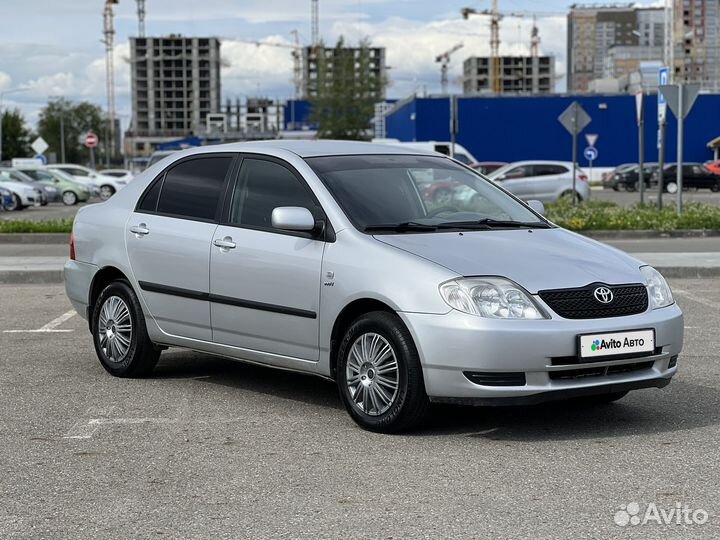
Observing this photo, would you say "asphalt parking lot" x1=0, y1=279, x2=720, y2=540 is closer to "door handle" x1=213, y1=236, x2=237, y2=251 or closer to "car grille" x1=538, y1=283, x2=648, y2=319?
"car grille" x1=538, y1=283, x2=648, y2=319

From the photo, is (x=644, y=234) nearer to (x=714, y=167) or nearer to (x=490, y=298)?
(x=490, y=298)

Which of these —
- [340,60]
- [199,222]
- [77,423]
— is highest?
[340,60]

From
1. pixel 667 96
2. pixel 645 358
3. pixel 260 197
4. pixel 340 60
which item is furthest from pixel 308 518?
pixel 340 60

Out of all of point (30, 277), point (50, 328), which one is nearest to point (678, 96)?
point (30, 277)

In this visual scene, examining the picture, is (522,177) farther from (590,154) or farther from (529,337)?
(529,337)

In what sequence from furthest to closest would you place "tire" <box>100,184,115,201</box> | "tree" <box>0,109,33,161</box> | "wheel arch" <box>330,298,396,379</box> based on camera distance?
"tree" <box>0,109,33,161</box>, "tire" <box>100,184,115,201</box>, "wheel arch" <box>330,298,396,379</box>

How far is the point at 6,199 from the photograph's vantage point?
4044 cm

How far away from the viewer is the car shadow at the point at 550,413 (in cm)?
646

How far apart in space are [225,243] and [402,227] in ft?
3.84

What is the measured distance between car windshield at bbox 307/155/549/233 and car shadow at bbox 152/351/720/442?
106 centimetres

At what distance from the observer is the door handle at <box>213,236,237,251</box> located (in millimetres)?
7355

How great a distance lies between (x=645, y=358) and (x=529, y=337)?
2.47 feet

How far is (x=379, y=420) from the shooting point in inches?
251

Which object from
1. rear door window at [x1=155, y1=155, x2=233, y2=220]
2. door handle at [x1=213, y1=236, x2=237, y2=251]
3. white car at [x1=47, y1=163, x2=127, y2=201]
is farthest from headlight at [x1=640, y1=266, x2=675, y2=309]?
white car at [x1=47, y1=163, x2=127, y2=201]
